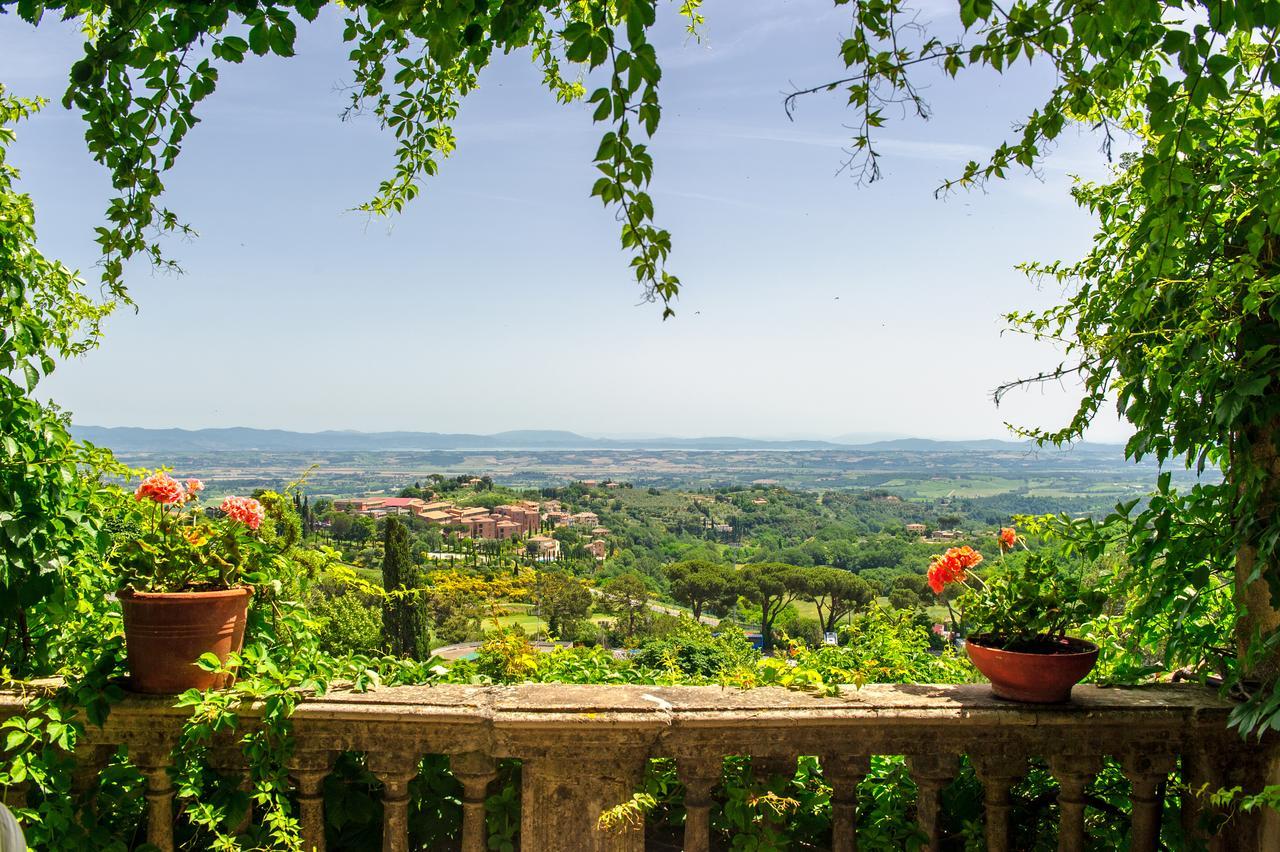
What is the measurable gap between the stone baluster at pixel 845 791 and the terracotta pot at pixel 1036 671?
0.46 metres

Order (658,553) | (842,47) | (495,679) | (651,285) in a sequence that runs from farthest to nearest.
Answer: (658,553)
(495,679)
(842,47)
(651,285)

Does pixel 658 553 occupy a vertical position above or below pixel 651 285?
below

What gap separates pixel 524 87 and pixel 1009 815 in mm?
2815

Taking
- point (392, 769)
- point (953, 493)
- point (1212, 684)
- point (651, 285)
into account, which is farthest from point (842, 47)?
point (953, 493)

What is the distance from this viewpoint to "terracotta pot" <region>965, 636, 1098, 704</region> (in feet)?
6.93

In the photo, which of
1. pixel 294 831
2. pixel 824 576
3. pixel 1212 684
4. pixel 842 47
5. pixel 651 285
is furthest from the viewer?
pixel 824 576

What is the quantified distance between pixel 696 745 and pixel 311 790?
1019 millimetres

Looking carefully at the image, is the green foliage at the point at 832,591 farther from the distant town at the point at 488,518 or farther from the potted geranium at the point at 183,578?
the potted geranium at the point at 183,578

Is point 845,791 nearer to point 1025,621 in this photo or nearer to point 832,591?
point 1025,621

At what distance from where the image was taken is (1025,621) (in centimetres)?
224

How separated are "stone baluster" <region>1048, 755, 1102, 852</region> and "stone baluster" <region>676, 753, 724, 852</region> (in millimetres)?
940

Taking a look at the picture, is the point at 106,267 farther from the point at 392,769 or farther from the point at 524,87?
the point at 524,87

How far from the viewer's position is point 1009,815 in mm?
2150

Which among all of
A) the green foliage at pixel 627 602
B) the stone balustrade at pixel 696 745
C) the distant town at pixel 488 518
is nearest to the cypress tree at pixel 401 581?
the distant town at pixel 488 518
